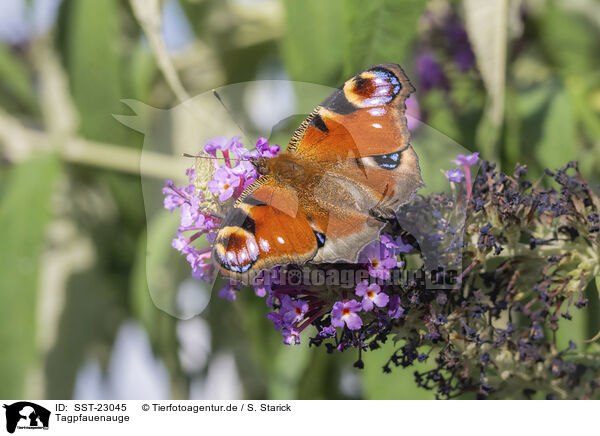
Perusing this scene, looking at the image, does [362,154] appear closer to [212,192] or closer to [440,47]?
[212,192]

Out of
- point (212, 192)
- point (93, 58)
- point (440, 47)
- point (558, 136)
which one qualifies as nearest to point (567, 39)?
point (440, 47)

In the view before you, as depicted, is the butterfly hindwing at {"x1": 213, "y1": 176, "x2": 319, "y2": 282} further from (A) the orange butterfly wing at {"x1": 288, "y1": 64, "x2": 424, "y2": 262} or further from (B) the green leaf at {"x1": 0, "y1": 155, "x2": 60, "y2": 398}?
(B) the green leaf at {"x1": 0, "y1": 155, "x2": 60, "y2": 398}

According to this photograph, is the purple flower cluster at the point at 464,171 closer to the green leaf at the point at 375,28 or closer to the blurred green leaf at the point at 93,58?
the green leaf at the point at 375,28

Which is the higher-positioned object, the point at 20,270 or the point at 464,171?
the point at 20,270

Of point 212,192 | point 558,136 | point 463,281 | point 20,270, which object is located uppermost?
point 558,136

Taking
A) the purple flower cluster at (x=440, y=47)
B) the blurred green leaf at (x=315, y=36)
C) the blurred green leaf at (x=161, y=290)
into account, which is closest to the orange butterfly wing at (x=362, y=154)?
the blurred green leaf at (x=315, y=36)
